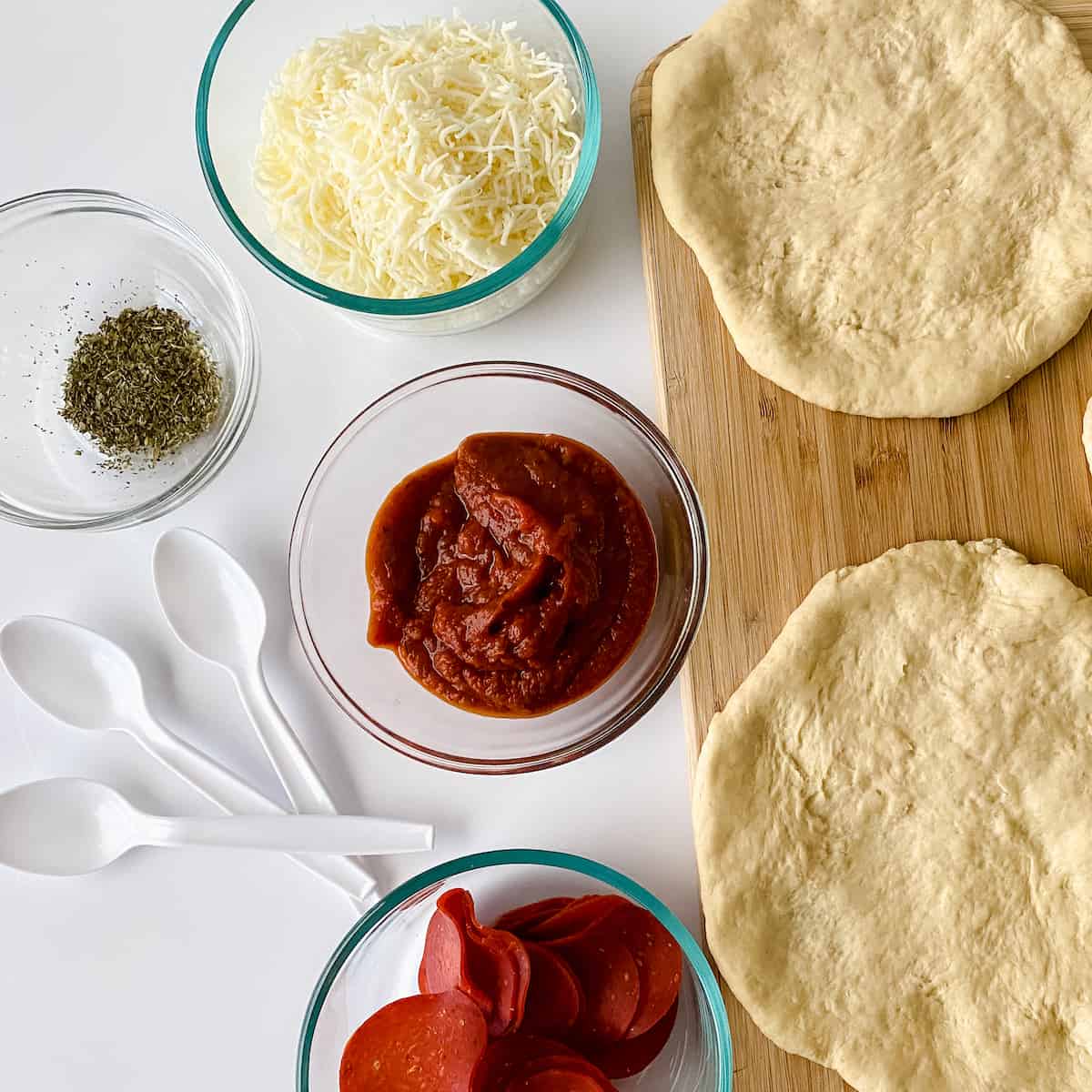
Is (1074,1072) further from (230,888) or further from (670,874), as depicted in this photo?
(230,888)

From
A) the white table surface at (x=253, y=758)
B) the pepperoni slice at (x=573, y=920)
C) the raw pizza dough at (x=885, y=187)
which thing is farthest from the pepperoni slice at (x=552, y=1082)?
the raw pizza dough at (x=885, y=187)

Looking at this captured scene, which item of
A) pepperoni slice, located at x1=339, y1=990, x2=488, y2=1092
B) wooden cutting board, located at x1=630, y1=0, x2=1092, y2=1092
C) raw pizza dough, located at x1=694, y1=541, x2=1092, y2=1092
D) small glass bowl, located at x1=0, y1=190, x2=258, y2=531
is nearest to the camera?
pepperoni slice, located at x1=339, y1=990, x2=488, y2=1092

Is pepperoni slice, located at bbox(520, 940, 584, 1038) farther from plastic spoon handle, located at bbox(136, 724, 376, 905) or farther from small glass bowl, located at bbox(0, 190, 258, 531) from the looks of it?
small glass bowl, located at bbox(0, 190, 258, 531)

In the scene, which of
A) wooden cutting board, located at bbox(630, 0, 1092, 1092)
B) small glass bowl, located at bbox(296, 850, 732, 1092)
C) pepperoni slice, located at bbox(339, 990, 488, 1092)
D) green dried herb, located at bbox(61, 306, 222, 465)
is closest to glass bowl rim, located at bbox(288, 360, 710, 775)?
wooden cutting board, located at bbox(630, 0, 1092, 1092)

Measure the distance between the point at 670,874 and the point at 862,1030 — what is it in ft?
1.45

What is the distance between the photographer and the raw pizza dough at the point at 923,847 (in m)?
2.02

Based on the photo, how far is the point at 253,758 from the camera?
229 centimetres

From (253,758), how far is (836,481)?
130cm

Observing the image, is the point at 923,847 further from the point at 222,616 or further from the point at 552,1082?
the point at 222,616

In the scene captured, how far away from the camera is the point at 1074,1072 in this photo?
2.01 m

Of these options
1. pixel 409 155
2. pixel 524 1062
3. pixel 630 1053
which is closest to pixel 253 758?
pixel 524 1062

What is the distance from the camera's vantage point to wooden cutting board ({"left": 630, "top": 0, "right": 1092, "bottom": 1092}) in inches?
84.4

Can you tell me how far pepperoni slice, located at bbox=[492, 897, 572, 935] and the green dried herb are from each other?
3.72 ft

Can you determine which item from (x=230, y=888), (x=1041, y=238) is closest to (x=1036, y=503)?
(x=1041, y=238)
